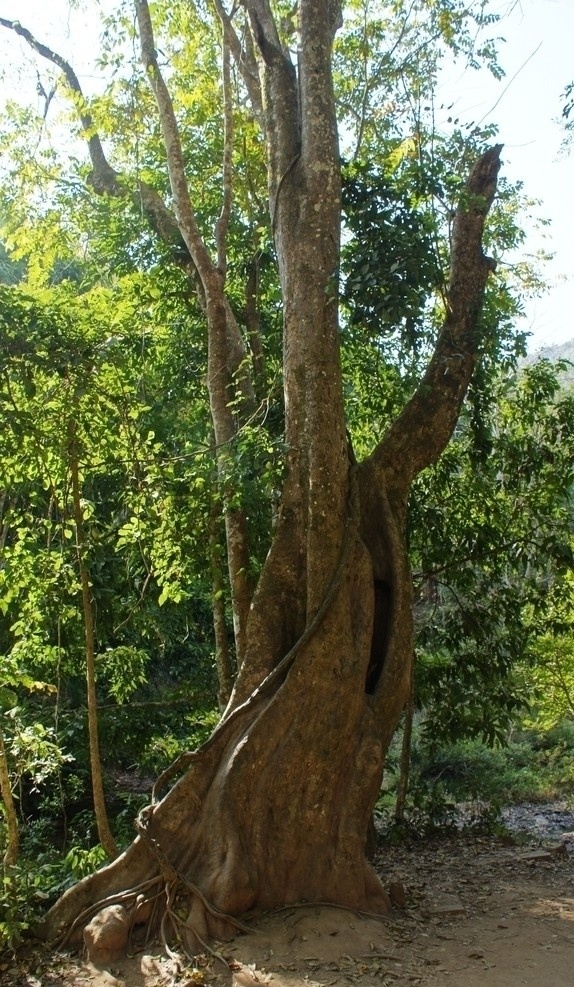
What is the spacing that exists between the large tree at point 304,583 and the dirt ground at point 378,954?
218 millimetres

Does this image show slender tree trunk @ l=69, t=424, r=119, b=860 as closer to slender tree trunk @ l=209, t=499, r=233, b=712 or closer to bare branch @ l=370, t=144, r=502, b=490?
slender tree trunk @ l=209, t=499, r=233, b=712

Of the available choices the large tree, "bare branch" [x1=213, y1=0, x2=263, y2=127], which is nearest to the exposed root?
the large tree

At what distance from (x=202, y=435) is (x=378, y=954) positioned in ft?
18.6

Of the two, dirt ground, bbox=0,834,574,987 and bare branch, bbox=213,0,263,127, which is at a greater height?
bare branch, bbox=213,0,263,127

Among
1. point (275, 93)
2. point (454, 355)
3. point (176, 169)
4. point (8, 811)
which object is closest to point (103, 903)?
point (8, 811)

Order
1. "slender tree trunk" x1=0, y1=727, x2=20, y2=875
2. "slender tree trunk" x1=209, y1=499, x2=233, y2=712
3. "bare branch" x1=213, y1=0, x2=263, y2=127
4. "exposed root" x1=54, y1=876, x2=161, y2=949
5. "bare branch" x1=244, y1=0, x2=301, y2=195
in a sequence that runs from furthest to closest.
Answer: "bare branch" x1=213, y1=0, x2=263, y2=127, "slender tree trunk" x1=209, y1=499, x2=233, y2=712, "bare branch" x1=244, y1=0, x2=301, y2=195, "slender tree trunk" x1=0, y1=727, x2=20, y2=875, "exposed root" x1=54, y1=876, x2=161, y2=949

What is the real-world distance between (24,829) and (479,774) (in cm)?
849

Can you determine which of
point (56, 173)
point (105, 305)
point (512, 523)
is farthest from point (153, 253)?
point (512, 523)

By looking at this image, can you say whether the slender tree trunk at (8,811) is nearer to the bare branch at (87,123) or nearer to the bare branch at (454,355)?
the bare branch at (454,355)

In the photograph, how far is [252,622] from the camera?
628cm

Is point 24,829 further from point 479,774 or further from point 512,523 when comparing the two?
point 479,774

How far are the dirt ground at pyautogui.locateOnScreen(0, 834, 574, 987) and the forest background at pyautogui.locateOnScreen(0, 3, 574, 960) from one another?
5.44ft

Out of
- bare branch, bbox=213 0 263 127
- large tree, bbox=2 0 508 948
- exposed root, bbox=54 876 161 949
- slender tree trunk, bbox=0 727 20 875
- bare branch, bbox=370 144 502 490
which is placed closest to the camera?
exposed root, bbox=54 876 161 949

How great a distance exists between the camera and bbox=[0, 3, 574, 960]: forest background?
7.20 metres
